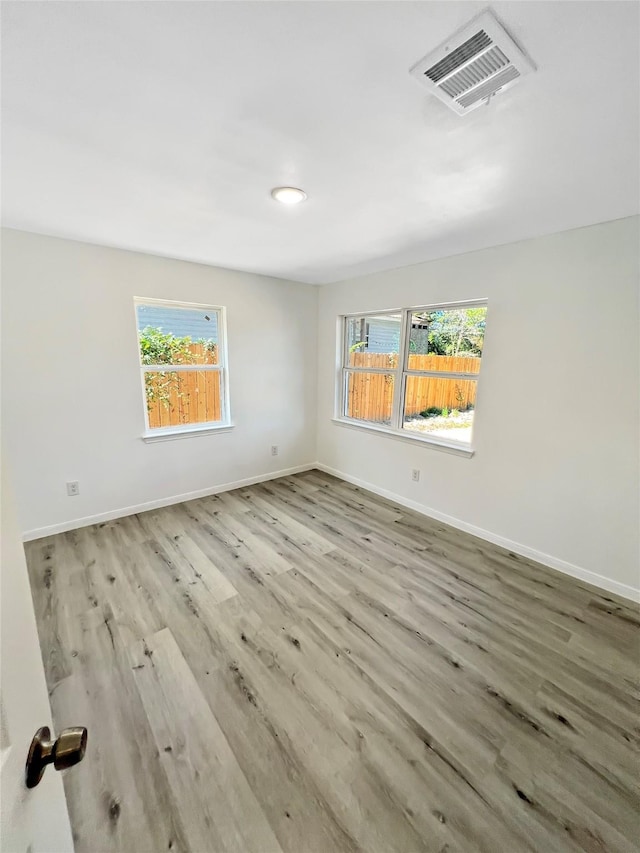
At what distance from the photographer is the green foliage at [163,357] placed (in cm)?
Result: 319

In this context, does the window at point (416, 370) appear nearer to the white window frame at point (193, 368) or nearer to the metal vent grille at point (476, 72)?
the white window frame at point (193, 368)

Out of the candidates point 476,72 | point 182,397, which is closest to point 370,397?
point 182,397

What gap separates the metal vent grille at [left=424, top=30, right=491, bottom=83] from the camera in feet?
3.13

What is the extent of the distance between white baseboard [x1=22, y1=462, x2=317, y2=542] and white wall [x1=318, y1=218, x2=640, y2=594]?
1.99 metres

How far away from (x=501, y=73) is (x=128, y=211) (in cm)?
205

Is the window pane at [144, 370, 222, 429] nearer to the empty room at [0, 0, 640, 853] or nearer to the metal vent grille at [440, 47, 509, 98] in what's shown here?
the empty room at [0, 0, 640, 853]

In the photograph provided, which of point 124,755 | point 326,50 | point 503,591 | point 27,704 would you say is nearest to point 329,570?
point 503,591

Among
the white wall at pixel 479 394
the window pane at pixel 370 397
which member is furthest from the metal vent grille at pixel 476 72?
the window pane at pixel 370 397

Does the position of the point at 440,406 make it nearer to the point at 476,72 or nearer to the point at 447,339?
the point at 447,339

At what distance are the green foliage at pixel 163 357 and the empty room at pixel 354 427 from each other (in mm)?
23

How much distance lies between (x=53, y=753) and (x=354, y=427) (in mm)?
3630

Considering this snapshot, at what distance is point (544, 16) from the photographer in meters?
0.90

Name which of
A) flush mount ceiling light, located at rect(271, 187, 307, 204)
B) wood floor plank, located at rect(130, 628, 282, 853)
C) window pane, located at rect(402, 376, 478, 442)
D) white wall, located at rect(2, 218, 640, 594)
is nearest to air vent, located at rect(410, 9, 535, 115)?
flush mount ceiling light, located at rect(271, 187, 307, 204)

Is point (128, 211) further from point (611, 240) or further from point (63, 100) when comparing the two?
point (611, 240)
